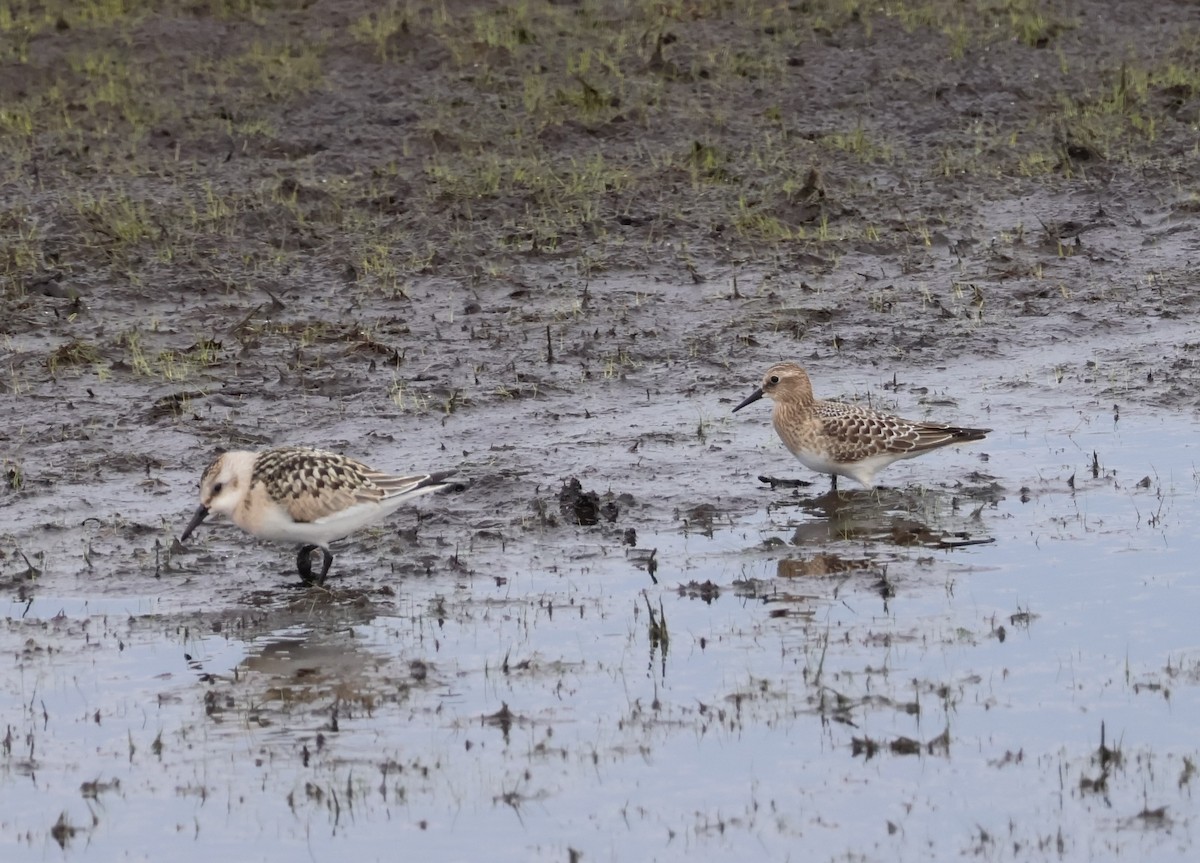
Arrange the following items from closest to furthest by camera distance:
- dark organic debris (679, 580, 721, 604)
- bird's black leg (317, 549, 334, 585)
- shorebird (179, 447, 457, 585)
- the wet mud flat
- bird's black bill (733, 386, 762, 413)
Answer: the wet mud flat → dark organic debris (679, 580, 721, 604) → shorebird (179, 447, 457, 585) → bird's black leg (317, 549, 334, 585) → bird's black bill (733, 386, 762, 413)

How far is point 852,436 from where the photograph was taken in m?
12.1

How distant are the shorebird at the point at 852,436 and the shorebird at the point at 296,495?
2776 millimetres

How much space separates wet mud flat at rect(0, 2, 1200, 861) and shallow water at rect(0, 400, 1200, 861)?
30mm

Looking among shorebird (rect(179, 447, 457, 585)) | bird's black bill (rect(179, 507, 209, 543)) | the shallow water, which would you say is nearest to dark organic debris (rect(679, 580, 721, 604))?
the shallow water

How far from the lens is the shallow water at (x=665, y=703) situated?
25.3ft

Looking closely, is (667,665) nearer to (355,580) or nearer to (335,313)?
(355,580)

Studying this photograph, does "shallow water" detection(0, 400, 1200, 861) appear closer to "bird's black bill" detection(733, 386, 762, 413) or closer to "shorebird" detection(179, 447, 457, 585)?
"shorebird" detection(179, 447, 457, 585)

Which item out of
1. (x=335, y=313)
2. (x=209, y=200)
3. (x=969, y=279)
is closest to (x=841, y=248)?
(x=969, y=279)

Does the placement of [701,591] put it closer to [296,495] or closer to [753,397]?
[296,495]

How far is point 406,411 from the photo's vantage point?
547 inches

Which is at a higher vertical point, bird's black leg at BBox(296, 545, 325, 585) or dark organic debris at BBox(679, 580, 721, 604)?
bird's black leg at BBox(296, 545, 325, 585)

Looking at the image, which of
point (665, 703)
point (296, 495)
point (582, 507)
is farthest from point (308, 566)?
point (665, 703)

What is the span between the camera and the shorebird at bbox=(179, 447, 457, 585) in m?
10.5

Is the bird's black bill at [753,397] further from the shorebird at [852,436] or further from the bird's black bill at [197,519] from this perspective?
the bird's black bill at [197,519]
